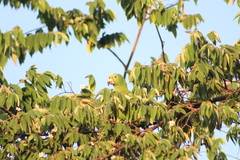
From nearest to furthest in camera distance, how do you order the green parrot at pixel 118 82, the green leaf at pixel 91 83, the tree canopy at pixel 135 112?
the tree canopy at pixel 135 112, the green leaf at pixel 91 83, the green parrot at pixel 118 82

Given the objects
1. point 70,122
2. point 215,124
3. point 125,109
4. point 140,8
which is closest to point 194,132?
point 215,124

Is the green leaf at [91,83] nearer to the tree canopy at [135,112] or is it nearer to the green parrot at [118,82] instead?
the tree canopy at [135,112]


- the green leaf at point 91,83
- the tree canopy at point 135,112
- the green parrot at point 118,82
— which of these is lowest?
the tree canopy at point 135,112

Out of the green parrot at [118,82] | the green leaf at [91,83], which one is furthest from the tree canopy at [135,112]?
the green parrot at [118,82]

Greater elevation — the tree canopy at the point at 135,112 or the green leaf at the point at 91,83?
the green leaf at the point at 91,83

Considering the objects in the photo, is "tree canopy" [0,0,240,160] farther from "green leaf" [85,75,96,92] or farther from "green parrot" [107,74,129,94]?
"green parrot" [107,74,129,94]

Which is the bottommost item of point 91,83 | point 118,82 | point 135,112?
point 135,112

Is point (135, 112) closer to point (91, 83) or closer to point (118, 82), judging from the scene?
point (91, 83)

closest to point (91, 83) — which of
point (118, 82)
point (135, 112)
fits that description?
point (135, 112)

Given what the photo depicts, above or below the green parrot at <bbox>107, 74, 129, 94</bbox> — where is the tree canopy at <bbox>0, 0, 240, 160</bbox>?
below

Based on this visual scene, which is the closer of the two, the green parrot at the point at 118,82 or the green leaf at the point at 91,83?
the green leaf at the point at 91,83

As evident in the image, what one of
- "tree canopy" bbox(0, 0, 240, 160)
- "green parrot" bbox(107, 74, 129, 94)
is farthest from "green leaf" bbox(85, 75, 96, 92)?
"green parrot" bbox(107, 74, 129, 94)

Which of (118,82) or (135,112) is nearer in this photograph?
(135,112)

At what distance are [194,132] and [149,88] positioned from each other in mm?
548
